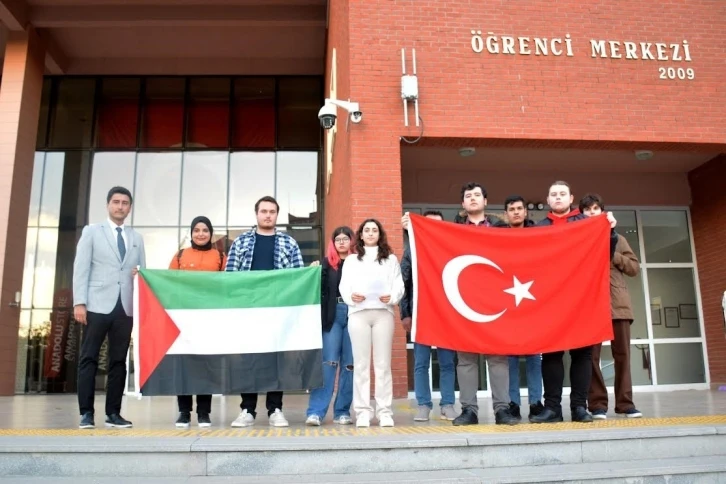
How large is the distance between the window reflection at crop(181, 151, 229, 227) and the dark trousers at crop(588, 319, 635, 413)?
11555 millimetres

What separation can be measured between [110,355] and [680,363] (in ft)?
33.7

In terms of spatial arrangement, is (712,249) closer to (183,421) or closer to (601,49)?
(601,49)

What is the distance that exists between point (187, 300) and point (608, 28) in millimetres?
7264

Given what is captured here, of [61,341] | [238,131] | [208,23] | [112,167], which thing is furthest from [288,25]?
[61,341]

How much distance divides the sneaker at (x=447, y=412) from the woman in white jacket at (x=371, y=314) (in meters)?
0.85

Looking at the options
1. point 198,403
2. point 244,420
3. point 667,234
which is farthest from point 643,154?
point 198,403

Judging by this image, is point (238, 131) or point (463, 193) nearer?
point (463, 193)

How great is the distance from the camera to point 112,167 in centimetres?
1556

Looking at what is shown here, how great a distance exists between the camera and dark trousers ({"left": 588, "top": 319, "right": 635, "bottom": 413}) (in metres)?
5.34

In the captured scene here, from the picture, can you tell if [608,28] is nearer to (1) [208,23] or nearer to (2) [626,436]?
(2) [626,436]

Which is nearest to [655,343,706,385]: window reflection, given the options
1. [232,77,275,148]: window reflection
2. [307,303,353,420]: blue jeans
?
[307,303,353,420]: blue jeans

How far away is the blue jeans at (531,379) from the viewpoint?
18.5 ft

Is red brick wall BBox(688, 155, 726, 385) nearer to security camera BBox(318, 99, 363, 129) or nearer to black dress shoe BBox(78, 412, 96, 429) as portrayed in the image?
security camera BBox(318, 99, 363, 129)

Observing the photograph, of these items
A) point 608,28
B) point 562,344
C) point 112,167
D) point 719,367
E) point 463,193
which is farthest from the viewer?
point 112,167
